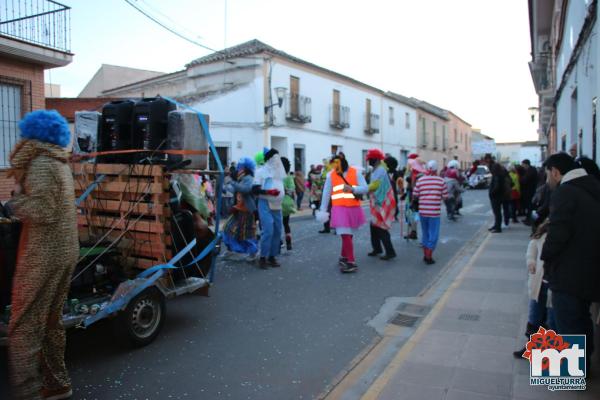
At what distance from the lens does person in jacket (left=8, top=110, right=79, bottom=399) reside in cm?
331

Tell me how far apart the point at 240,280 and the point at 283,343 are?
265 cm

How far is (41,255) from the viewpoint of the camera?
336 centimetres

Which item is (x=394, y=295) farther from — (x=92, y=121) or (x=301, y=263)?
(x=92, y=121)

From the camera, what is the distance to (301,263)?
859 cm

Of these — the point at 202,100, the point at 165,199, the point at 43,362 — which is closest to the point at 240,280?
the point at 165,199

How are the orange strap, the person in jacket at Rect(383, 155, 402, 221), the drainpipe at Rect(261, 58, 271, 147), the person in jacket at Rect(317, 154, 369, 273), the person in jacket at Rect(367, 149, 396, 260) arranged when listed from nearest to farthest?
the orange strap → the person in jacket at Rect(317, 154, 369, 273) → the person in jacket at Rect(367, 149, 396, 260) → the person in jacket at Rect(383, 155, 402, 221) → the drainpipe at Rect(261, 58, 271, 147)

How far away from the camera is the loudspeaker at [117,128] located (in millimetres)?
5445

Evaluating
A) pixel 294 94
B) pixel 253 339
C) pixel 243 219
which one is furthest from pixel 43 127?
pixel 294 94

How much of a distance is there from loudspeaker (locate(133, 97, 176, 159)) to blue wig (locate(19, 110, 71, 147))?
157 centimetres

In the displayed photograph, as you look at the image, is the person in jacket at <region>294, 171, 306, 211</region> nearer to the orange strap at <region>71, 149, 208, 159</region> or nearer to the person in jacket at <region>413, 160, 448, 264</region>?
the person in jacket at <region>413, 160, 448, 264</region>

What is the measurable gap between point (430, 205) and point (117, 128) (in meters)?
5.19

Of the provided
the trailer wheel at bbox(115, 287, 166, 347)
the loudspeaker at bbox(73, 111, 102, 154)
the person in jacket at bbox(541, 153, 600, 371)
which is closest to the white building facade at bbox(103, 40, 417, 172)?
the loudspeaker at bbox(73, 111, 102, 154)

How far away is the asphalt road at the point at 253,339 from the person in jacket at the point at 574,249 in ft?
6.14

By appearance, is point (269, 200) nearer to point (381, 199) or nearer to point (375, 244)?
point (381, 199)
